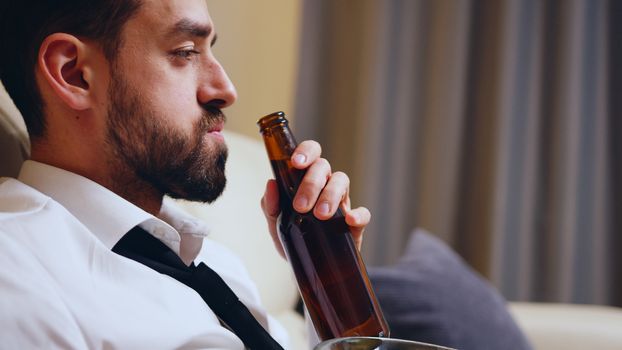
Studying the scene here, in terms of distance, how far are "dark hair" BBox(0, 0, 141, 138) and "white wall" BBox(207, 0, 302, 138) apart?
4.18ft

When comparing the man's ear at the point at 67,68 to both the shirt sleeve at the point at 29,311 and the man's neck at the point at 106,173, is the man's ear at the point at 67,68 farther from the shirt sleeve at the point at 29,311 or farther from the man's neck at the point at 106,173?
the shirt sleeve at the point at 29,311

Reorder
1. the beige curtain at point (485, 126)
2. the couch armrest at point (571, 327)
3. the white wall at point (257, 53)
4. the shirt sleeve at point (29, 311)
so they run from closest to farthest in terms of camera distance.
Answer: the shirt sleeve at point (29, 311)
the couch armrest at point (571, 327)
the white wall at point (257, 53)
the beige curtain at point (485, 126)

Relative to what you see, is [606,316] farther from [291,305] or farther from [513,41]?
[513,41]

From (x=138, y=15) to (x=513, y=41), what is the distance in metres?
1.87

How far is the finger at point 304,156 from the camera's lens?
2.64 ft

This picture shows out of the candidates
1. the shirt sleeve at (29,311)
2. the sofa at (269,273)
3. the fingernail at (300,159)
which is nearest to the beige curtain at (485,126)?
the sofa at (269,273)

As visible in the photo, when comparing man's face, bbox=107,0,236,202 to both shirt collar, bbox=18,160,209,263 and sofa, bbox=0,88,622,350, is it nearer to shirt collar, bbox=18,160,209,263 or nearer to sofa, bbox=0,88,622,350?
shirt collar, bbox=18,160,209,263

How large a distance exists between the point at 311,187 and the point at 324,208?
0.03 m

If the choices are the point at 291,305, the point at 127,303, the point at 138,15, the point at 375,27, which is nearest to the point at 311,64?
the point at 375,27

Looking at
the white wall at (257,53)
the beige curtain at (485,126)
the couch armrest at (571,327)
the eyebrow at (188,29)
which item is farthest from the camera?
the beige curtain at (485,126)

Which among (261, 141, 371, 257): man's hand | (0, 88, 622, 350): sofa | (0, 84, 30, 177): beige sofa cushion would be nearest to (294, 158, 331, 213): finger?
(261, 141, 371, 257): man's hand

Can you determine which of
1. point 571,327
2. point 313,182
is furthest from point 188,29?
point 571,327

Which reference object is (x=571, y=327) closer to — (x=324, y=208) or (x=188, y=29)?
(x=324, y=208)

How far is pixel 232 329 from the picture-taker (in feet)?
2.58
